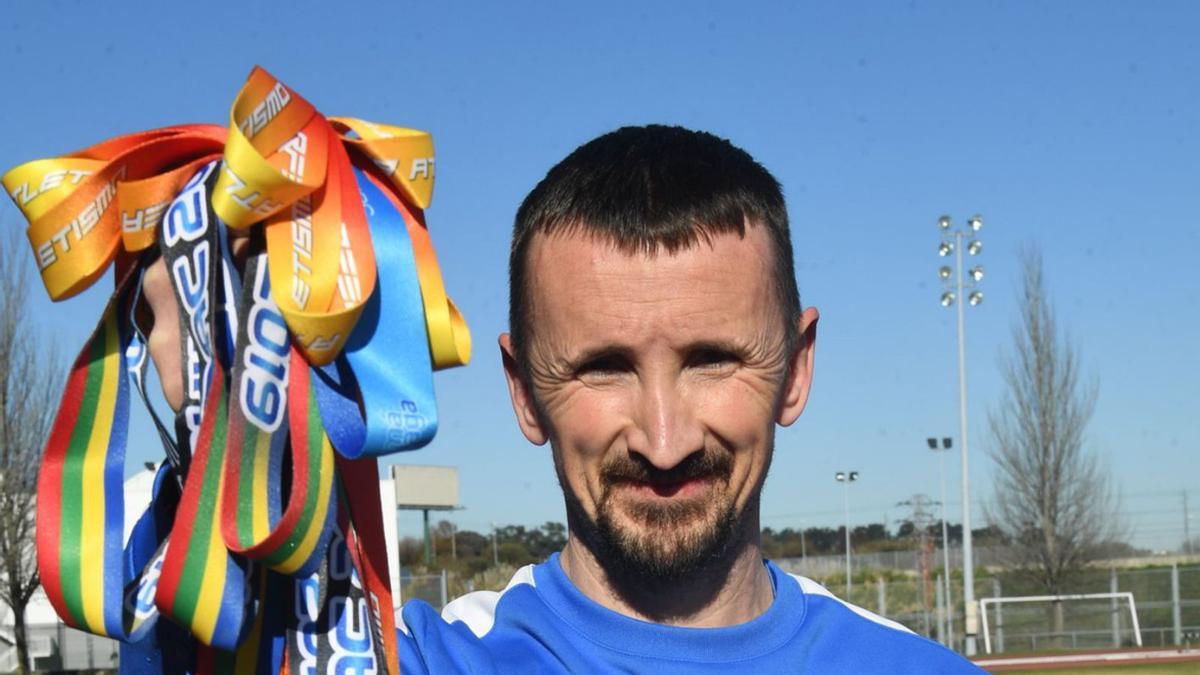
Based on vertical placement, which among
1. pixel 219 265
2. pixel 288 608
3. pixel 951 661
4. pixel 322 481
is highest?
pixel 219 265

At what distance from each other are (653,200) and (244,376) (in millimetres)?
709

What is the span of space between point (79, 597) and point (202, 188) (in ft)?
1.53

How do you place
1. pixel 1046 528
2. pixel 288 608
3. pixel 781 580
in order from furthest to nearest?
1. pixel 1046 528
2. pixel 781 580
3. pixel 288 608

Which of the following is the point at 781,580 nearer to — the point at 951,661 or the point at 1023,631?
the point at 951,661

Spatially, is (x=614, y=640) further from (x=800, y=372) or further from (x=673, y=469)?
(x=800, y=372)

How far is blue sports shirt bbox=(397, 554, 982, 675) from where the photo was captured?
209 centimetres

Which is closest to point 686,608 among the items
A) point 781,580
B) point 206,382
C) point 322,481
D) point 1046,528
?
point 781,580

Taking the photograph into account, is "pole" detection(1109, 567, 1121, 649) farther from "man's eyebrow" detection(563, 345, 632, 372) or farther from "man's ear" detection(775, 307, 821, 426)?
"man's eyebrow" detection(563, 345, 632, 372)

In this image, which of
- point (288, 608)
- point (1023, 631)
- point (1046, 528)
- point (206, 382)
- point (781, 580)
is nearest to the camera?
point (206, 382)

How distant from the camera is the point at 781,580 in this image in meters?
2.32

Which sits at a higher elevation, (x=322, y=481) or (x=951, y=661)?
(x=322, y=481)

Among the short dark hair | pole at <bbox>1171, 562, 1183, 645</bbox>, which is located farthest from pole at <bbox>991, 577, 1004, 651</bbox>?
the short dark hair

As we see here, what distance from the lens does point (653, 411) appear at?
195 centimetres

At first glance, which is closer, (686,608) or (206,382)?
(206,382)
